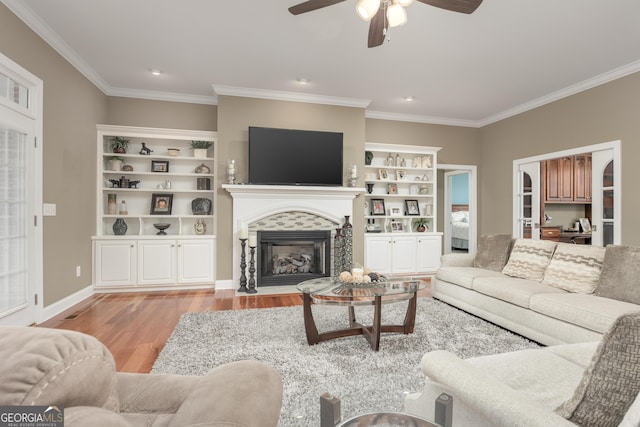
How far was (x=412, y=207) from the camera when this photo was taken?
6066 mm

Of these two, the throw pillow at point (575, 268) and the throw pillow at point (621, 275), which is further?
the throw pillow at point (575, 268)

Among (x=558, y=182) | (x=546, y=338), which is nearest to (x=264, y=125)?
(x=546, y=338)

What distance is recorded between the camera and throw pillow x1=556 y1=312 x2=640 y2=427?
35.3 inches

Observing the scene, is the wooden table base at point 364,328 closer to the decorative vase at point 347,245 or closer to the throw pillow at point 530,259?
the throw pillow at point 530,259

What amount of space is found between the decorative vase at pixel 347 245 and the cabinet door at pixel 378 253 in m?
Answer: 0.46

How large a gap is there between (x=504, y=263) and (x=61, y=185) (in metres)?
5.19

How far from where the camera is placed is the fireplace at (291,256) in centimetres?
486

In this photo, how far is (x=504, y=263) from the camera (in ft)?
12.5

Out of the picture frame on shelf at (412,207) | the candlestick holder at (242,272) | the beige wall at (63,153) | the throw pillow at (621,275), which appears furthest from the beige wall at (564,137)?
the beige wall at (63,153)

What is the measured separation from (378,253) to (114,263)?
3985mm

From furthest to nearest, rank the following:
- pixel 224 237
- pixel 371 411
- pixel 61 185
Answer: pixel 224 237 → pixel 61 185 → pixel 371 411

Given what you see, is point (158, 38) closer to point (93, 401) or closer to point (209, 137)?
point (209, 137)

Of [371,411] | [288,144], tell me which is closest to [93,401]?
[371,411]

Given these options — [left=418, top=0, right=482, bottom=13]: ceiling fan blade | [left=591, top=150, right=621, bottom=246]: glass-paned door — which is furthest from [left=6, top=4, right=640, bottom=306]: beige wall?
[left=418, top=0, right=482, bottom=13]: ceiling fan blade
